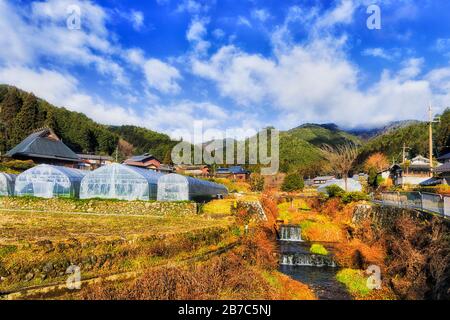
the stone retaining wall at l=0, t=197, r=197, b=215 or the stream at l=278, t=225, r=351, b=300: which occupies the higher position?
the stone retaining wall at l=0, t=197, r=197, b=215

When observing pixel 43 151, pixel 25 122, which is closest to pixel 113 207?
pixel 43 151

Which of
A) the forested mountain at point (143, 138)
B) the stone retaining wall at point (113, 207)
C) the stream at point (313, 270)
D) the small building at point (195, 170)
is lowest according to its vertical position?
the stream at point (313, 270)

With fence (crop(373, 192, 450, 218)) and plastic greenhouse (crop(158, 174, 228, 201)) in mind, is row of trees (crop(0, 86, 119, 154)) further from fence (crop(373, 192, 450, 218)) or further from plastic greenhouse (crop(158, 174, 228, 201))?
fence (crop(373, 192, 450, 218))

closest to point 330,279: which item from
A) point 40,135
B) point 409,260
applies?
point 409,260

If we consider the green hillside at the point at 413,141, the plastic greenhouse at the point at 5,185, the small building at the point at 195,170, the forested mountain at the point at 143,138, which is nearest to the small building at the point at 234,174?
the small building at the point at 195,170

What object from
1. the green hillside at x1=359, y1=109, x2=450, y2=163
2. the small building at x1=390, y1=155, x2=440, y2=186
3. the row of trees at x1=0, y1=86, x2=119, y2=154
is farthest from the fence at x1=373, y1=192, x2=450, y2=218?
the row of trees at x1=0, y1=86, x2=119, y2=154

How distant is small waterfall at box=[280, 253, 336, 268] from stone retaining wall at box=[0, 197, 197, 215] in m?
8.54

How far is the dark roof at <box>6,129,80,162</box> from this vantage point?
156ft

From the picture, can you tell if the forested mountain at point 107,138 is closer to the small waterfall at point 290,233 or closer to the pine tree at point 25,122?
the pine tree at point 25,122

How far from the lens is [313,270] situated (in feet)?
59.3

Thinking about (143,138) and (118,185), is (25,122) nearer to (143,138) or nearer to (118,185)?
(118,185)

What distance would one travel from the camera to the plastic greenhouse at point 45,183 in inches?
1117

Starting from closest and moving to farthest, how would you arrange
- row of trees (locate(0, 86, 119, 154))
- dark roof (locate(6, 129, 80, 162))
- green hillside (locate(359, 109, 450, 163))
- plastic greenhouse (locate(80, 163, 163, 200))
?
plastic greenhouse (locate(80, 163, 163, 200)), dark roof (locate(6, 129, 80, 162)), row of trees (locate(0, 86, 119, 154)), green hillside (locate(359, 109, 450, 163))

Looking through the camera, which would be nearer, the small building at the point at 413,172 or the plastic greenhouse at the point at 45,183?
the plastic greenhouse at the point at 45,183
